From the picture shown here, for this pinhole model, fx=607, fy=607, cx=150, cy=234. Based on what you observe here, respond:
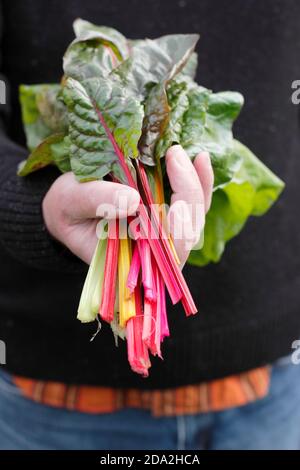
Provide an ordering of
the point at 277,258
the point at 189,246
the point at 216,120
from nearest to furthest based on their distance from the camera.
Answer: the point at 189,246 → the point at 216,120 → the point at 277,258

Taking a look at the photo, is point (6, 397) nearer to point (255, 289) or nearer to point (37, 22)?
point (255, 289)

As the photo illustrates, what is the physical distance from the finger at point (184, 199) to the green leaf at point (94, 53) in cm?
17

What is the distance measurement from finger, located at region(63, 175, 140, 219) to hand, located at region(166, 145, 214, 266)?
1.6 inches

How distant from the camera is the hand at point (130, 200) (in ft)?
2.01

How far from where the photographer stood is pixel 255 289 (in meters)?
1.05

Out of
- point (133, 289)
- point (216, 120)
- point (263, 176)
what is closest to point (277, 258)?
point (263, 176)

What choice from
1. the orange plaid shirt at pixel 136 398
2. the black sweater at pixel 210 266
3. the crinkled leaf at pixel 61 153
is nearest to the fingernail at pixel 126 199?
the crinkled leaf at pixel 61 153

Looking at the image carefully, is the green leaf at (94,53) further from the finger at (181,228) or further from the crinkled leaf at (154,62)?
the finger at (181,228)

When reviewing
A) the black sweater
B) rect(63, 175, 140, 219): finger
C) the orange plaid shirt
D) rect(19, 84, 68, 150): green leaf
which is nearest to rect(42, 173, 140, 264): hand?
rect(63, 175, 140, 219): finger

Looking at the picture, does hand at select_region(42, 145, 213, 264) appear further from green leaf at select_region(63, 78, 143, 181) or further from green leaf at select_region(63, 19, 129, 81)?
green leaf at select_region(63, 19, 129, 81)

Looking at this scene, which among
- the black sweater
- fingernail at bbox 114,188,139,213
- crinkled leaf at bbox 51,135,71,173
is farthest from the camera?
the black sweater

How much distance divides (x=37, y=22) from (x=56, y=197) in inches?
15.6

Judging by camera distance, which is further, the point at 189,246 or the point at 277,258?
the point at 277,258

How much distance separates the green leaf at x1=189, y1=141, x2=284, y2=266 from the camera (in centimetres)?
80
